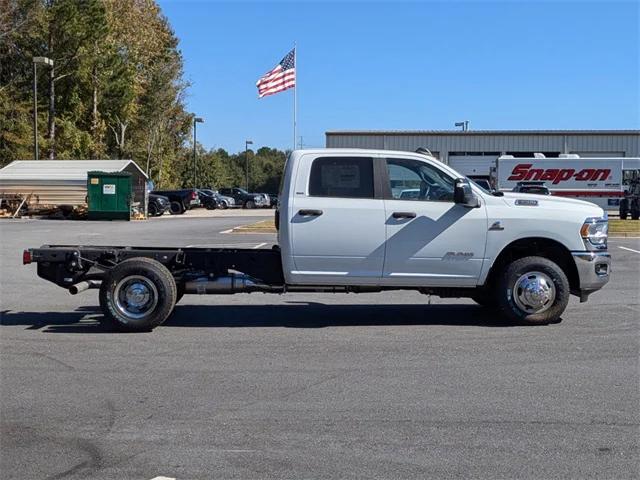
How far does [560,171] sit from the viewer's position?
37562 millimetres

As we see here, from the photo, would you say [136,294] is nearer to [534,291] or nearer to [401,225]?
[401,225]

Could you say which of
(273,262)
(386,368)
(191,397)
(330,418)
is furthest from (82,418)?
(273,262)

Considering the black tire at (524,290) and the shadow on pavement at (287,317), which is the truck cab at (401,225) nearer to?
the black tire at (524,290)

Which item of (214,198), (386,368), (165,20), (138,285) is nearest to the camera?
(386,368)

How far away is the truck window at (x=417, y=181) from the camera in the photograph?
329 inches

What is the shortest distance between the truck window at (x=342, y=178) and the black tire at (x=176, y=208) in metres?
36.1

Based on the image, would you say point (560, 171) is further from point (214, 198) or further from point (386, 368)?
point (386, 368)

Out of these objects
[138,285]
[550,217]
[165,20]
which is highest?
[165,20]

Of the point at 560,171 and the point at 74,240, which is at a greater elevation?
the point at 560,171

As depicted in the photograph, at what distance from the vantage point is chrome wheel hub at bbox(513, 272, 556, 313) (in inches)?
331

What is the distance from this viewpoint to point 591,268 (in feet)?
27.7

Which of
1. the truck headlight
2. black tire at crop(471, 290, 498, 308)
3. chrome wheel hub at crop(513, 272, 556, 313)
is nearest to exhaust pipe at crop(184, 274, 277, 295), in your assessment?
black tire at crop(471, 290, 498, 308)

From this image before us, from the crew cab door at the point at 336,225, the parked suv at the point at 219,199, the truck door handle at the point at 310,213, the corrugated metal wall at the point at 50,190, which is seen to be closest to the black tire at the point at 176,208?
the corrugated metal wall at the point at 50,190

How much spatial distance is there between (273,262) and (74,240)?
50.4 feet
